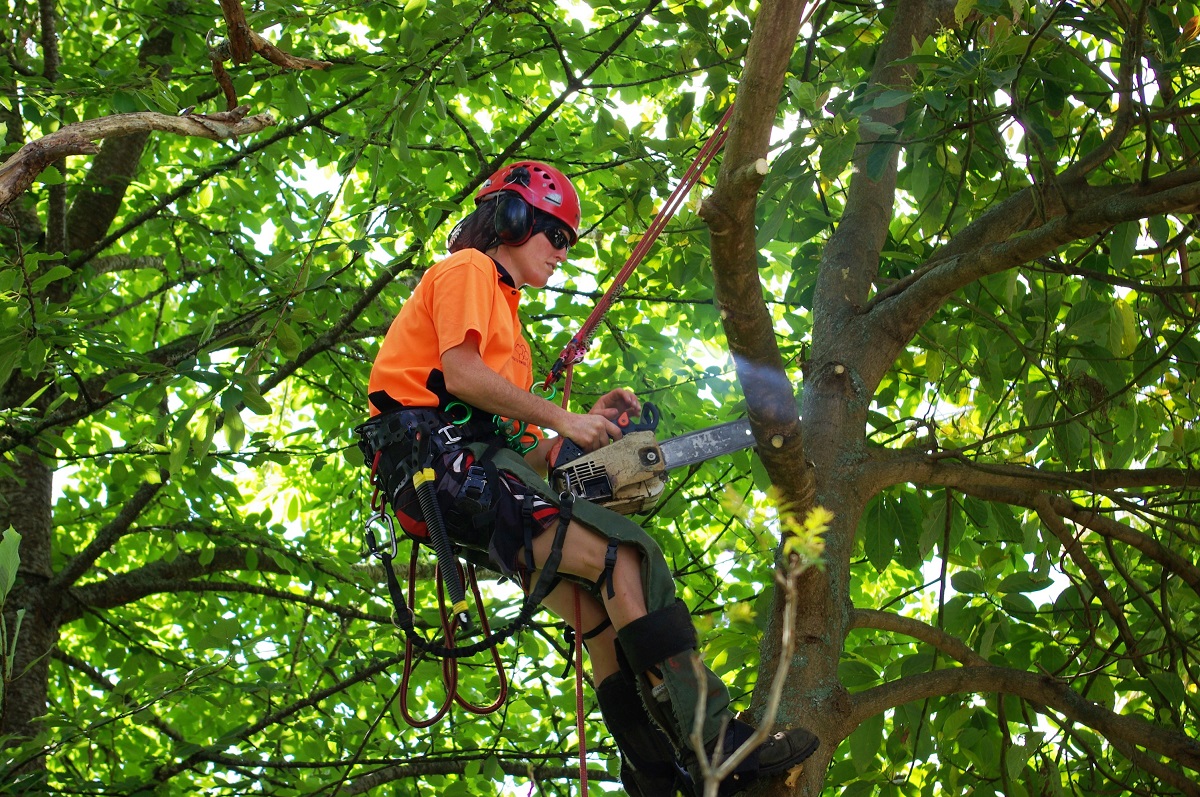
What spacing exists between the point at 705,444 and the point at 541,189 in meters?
0.83

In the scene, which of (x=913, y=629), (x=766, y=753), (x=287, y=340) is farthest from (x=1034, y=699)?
(x=287, y=340)

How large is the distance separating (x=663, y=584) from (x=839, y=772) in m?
1.32

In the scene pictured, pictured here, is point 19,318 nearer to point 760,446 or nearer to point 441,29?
point 441,29

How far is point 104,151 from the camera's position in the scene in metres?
6.19

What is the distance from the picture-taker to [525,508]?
259 centimetres

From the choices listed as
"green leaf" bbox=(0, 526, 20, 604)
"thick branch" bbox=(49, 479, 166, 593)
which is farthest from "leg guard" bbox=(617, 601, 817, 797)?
"thick branch" bbox=(49, 479, 166, 593)

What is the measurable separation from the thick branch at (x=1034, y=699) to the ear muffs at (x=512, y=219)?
1442 millimetres

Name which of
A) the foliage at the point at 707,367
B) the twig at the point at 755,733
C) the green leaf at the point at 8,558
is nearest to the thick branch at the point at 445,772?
the foliage at the point at 707,367

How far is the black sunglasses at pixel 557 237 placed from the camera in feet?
10.1

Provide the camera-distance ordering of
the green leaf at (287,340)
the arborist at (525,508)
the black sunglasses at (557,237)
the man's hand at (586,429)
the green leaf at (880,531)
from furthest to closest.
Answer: the green leaf at (880,531), the green leaf at (287,340), the black sunglasses at (557,237), the man's hand at (586,429), the arborist at (525,508)

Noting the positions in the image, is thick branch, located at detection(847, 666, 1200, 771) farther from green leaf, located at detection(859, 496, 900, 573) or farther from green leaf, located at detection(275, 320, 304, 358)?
green leaf, located at detection(275, 320, 304, 358)

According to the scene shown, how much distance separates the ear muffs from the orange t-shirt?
11 cm

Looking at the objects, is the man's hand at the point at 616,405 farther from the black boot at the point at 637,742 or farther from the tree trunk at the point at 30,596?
Answer: the tree trunk at the point at 30,596

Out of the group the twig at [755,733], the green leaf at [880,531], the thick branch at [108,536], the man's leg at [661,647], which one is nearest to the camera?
the twig at [755,733]
